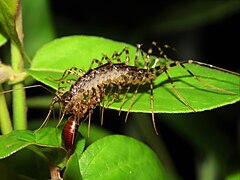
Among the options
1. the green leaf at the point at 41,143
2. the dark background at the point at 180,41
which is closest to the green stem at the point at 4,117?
the green leaf at the point at 41,143

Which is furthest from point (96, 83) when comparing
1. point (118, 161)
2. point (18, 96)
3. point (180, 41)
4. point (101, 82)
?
point (180, 41)

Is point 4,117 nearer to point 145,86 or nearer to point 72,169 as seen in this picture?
point 72,169

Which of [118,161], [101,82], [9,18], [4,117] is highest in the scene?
[9,18]

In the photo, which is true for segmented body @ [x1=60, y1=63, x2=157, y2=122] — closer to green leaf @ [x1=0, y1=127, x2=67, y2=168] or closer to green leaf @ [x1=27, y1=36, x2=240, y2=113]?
green leaf @ [x1=27, y1=36, x2=240, y2=113]

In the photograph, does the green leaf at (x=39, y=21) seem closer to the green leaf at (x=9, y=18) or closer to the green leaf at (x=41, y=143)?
the green leaf at (x=9, y=18)

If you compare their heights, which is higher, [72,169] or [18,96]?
[18,96]

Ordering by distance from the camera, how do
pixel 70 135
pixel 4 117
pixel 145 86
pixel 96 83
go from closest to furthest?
pixel 70 135, pixel 4 117, pixel 145 86, pixel 96 83

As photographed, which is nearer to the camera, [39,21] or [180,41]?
[39,21]
